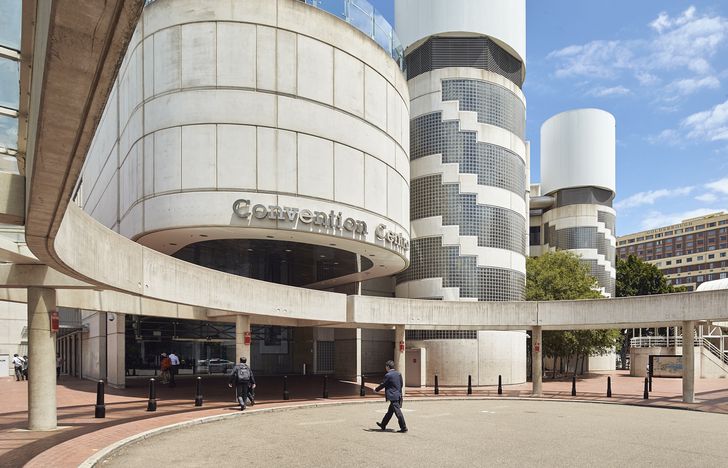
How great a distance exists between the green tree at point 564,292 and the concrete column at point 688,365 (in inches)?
589

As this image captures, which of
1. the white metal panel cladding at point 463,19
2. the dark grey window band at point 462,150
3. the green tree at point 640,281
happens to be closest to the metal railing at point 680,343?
the green tree at point 640,281

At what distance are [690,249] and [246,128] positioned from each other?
15003cm

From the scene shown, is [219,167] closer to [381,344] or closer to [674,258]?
[381,344]

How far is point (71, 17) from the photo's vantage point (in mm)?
3307

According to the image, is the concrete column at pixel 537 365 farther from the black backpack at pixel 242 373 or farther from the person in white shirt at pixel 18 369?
the person in white shirt at pixel 18 369

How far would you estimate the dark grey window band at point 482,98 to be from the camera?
36812 mm

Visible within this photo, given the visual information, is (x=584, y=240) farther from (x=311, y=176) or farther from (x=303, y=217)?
(x=303, y=217)

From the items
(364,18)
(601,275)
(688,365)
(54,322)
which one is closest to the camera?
(54,322)

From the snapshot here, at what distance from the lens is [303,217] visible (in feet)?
78.6

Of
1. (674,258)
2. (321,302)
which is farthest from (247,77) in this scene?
(674,258)

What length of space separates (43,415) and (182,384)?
48.7ft

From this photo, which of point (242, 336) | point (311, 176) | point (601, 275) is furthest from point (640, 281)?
point (242, 336)

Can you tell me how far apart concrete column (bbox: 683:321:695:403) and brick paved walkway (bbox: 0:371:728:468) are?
0.48 m

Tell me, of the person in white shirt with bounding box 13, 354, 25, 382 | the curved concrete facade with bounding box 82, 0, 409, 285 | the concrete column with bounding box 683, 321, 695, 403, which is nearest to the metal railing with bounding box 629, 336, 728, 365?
the concrete column with bounding box 683, 321, 695, 403
